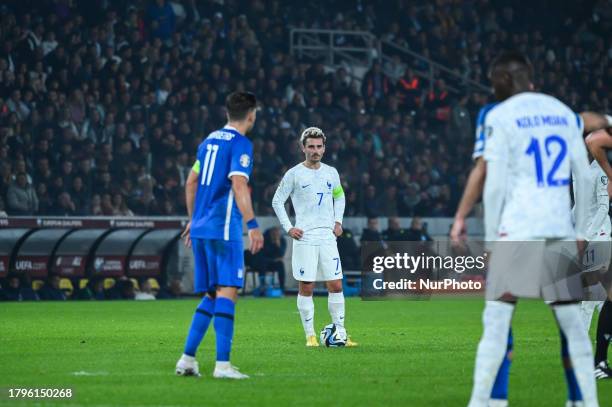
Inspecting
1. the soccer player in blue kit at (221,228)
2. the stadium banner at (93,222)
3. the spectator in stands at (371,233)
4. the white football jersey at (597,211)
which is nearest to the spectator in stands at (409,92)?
the spectator in stands at (371,233)

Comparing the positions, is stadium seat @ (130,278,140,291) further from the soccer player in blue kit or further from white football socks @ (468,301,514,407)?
white football socks @ (468,301,514,407)

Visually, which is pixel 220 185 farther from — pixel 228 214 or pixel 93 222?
pixel 93 222

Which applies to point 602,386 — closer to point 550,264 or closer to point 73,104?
point 550,264

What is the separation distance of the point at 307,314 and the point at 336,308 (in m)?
0.34

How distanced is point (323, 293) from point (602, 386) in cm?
1762

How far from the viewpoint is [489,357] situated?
7.12 m

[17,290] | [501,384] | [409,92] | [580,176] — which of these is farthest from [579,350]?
[409,92]

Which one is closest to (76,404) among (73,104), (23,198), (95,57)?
(23,198)

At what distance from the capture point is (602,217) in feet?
37.1

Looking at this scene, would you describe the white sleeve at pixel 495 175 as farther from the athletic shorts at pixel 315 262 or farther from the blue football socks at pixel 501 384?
the athletic shorts at pixel 315 262

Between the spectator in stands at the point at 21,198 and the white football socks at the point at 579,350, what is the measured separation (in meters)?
18.2

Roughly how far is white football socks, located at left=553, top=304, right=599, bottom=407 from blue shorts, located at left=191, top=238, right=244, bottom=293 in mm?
3224

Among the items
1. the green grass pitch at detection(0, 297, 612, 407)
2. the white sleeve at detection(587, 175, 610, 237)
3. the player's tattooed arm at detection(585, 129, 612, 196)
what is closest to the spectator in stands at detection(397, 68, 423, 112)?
the green grass pitch at detection(0, 297, 612, 407)

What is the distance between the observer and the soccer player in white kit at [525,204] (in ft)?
23.4
